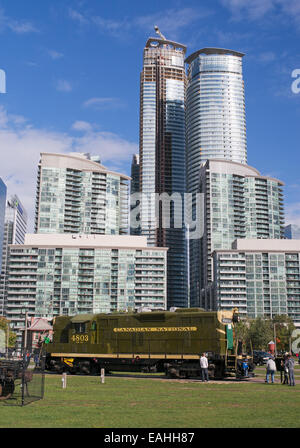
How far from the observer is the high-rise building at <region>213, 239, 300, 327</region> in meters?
161

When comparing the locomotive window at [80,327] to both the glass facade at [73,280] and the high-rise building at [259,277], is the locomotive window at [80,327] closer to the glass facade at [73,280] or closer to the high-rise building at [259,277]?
the glass facade at [73,280]

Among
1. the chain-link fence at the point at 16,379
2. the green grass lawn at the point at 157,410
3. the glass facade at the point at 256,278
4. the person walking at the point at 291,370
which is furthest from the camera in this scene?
the glass facade at the point at 256,278

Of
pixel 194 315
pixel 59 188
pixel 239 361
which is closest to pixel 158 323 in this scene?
pixel 194 315

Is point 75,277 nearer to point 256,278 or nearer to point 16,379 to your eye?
point 256,278

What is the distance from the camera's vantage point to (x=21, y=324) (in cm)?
14825

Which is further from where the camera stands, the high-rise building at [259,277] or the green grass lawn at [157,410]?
the high-rise building at [259,277]

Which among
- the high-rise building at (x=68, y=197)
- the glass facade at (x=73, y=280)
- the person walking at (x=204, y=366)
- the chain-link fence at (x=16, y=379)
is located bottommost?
the person walking at (x=204, y=366)

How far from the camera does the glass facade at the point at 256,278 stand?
16088 centimetres

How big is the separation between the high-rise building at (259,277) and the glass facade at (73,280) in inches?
1041

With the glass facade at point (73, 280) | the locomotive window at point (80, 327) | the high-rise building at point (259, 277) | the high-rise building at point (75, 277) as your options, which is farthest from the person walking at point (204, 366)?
the high-rise building at point (259, 277)

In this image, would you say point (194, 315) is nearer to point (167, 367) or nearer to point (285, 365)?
point (167, 367)

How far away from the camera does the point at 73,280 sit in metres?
155

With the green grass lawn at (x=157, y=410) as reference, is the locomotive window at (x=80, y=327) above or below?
above
